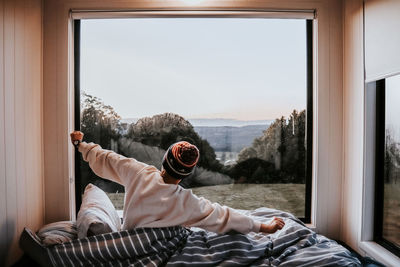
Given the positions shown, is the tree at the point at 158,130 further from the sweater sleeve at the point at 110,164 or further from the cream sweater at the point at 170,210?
the cream sweater at the point at 170,210

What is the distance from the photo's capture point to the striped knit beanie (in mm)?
1454

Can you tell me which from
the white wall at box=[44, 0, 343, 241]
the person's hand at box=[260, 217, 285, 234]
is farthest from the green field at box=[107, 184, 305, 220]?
the person's hand at box=[260, 217, 285, 234]

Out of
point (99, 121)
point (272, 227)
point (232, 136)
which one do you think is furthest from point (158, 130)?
point (272, 227)

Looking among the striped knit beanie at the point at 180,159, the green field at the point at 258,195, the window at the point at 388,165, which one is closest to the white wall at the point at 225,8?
the green field at the point at 258,195

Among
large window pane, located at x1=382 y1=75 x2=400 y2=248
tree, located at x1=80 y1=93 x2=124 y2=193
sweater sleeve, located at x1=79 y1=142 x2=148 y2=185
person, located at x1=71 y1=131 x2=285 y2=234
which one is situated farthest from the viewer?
tree, located at x1=80 y1=93 x2=124 y2=193

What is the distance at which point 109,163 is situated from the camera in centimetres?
163

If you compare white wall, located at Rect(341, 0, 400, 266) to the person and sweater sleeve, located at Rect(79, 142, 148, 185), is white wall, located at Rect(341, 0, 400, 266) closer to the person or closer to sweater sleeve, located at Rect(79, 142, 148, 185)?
the person

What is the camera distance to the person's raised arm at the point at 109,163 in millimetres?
1575

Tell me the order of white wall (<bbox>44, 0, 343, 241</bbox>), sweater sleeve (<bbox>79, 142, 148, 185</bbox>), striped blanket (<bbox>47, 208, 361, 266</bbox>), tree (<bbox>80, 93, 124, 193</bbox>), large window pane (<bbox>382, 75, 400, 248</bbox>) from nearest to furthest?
striped blanket (<bbox>47, 208, 361, 266</bbox>), sweater sleeve (<bbox>79, 142, 148, 185</bbox>), large window pane (<bbox>382, 75, 400, 248</bbox>), white wall (<bbox>44, 0, 343, 241</bbox>), tree (<bbox>80, 93, 124, 193</bbox>)

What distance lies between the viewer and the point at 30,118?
1932mm

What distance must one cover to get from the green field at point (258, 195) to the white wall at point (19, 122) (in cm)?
66

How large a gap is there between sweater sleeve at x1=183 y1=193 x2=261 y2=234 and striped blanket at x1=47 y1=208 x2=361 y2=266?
5 cm

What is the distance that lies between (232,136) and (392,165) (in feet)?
3.47

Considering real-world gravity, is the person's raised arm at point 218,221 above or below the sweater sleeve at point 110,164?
below
